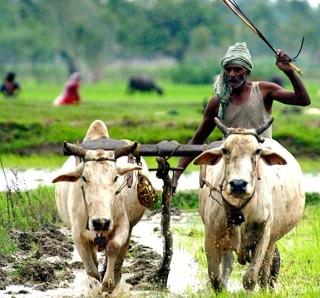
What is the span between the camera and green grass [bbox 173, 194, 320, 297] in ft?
27.6

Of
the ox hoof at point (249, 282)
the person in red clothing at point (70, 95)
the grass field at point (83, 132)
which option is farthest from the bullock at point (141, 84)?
the ox hoof at point (249, 282)

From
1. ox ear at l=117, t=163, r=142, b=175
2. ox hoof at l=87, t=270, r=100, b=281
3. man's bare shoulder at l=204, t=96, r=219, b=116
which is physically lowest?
ox hoof at l=87, t=270, r=100, b=281

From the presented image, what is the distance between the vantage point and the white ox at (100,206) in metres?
7.92

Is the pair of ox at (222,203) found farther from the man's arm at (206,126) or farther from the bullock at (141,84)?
the bullock at (141,84)

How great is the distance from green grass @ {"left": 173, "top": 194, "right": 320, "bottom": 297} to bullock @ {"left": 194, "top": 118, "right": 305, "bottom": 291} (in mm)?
241

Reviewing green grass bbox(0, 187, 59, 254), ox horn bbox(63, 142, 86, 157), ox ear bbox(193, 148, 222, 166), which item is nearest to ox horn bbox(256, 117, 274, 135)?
ox ear bbox(193, 148, 222, 166)

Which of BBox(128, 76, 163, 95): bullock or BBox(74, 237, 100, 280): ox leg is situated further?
BBox(128, 76, 163, 95): bullock

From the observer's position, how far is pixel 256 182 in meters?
8.04

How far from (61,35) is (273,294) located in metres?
60.5

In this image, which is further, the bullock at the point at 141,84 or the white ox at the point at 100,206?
the bullock at the point at 141,84

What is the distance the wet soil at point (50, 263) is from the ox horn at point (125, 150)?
4.69 ft

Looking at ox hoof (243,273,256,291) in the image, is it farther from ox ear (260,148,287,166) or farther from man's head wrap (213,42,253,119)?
man's head wrap (213,42,253,119)

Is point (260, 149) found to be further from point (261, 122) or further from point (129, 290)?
point (129, 290)

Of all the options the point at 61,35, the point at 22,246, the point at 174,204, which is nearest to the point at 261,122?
the point at 22,246
